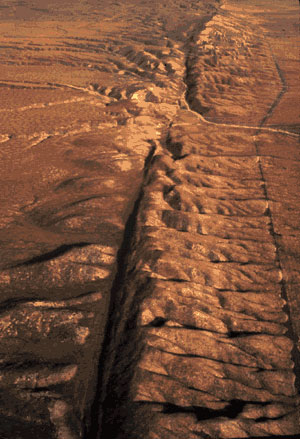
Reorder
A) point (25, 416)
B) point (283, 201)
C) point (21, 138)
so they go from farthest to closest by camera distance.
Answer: point (21, 138)
point (283, 201)
point (25, 416)

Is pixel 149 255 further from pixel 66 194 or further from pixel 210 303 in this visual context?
pixel 66 194

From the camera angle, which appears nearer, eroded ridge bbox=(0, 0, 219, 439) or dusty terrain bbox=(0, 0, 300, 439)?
dusty terrain bbox=(0, 0, 300, 439)

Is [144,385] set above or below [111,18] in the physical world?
below

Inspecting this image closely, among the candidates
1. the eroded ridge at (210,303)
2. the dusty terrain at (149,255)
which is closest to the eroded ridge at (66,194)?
the dusty terrain at (149,255)

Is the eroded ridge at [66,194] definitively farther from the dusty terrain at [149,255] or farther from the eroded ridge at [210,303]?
the eroded ridge at [210,303]

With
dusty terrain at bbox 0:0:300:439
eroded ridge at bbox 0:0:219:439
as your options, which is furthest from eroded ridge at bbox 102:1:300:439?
eroded ridge at bbox 0:0:219:439

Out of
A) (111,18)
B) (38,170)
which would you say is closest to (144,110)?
(38,170)

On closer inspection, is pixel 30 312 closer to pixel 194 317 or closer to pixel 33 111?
pixel 194 317

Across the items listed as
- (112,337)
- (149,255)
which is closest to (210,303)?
(149,255)

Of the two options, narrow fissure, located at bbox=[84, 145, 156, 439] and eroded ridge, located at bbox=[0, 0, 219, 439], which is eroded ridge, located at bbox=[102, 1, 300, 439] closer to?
narrow fissure, located at bbox=[84, 145, 156, 439]
